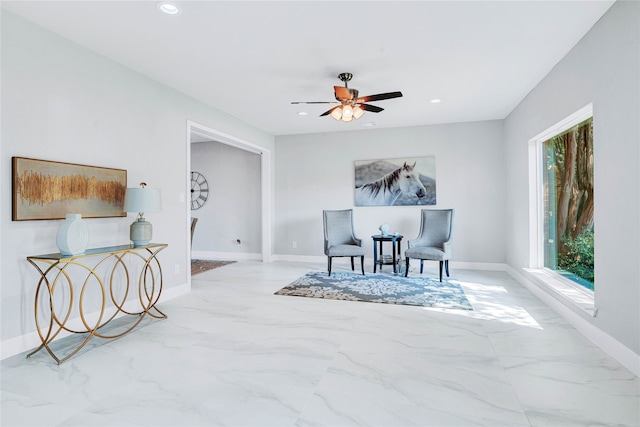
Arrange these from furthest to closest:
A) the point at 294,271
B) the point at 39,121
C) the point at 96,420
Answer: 1. the point at 294,271
2. the point at 39,121
3. the point at 96,420

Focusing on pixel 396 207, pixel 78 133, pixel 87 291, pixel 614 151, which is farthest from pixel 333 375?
pixel 396 207

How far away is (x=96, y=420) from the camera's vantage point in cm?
169

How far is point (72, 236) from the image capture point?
2.47 m

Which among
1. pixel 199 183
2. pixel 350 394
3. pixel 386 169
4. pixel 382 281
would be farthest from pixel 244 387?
pixel 199 183

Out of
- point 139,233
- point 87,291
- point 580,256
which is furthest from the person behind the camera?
point 580,256

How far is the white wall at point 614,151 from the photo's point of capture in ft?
6.93

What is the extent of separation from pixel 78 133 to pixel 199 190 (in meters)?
4.30

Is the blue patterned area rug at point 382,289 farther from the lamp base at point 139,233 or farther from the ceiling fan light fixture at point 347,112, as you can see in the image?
the ceiling fan light fixture at point 347,112

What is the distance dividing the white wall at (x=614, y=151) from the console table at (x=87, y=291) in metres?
3.68

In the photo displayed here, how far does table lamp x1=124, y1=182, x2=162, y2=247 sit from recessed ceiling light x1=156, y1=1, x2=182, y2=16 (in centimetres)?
149

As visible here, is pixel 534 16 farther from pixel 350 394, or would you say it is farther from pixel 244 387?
pixel 244 387

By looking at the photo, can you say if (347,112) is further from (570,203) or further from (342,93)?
(570,203)

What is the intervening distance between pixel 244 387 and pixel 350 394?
63cm

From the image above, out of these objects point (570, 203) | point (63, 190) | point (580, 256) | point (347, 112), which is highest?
point (347, 112)
